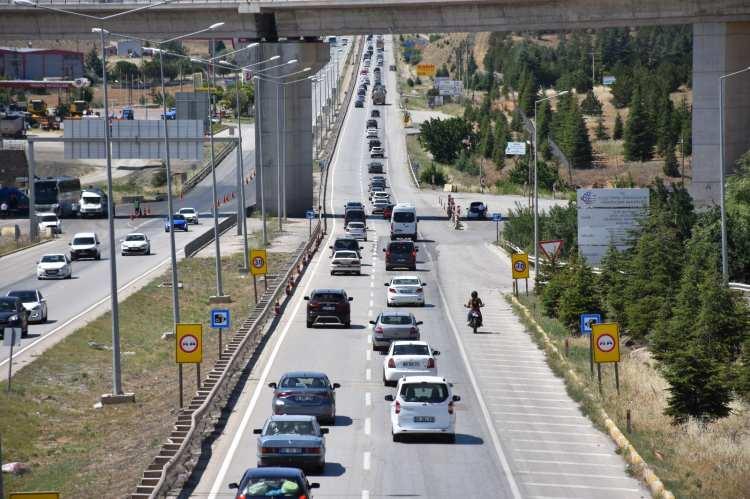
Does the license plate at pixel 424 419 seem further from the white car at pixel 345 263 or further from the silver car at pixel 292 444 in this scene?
the white car at pixel 345 263

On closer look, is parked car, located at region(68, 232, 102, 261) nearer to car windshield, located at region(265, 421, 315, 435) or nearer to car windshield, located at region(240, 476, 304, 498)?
car windshield, located at region(265, 421, 315, 435)

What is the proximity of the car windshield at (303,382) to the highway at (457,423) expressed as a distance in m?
1.13

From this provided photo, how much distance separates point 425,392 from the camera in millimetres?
29594

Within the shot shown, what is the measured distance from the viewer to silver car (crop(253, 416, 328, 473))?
2527cm

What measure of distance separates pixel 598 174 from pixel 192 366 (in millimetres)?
96133

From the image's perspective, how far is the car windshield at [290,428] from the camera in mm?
26031

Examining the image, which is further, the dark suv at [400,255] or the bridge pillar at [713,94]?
the bridge pillar at [713,94]

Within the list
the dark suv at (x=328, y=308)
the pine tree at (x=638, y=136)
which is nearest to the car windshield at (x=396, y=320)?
the dark suv at (x=328, y=308)

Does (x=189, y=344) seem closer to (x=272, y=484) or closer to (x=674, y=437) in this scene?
(x=674, y=437)

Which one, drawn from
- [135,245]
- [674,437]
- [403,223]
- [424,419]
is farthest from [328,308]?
[403,223]

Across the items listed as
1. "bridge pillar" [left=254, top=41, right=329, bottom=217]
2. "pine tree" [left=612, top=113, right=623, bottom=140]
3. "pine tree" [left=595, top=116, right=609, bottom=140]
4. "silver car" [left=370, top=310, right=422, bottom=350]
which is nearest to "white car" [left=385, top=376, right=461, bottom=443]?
"silver car" [left=370, top=310, right=422, bottom=350]

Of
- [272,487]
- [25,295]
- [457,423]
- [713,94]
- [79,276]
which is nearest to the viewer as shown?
[272,487]

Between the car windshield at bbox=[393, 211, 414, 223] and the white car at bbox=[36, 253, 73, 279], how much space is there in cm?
2314

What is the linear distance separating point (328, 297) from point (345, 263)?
1753 cm
